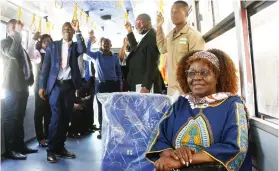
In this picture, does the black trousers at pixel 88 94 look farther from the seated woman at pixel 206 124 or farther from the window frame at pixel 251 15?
the window frame at pixel 251 15

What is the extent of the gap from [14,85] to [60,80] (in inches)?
22.2

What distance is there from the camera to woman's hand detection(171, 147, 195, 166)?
1.30 m

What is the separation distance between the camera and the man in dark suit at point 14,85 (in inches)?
131

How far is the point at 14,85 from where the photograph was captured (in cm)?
333

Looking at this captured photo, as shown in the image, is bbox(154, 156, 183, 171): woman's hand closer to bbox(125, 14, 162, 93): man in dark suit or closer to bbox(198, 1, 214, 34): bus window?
bbox(125, 14, 162, 93): man in dark suit

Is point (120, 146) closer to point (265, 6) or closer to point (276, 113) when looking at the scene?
point (276, 113)

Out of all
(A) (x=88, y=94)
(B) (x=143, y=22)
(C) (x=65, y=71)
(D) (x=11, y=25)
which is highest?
(D) (x=11, y=25)

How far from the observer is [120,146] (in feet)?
6.10

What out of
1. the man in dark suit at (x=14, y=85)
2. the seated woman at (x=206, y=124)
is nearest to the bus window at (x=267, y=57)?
the seated woman at (x=206, y=124)

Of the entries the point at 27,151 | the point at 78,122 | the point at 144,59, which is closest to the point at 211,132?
→ the point at 144,59

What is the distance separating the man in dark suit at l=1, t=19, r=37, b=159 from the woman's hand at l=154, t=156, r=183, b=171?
101 inches

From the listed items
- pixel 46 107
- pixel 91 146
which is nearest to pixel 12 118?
pixel 46 107

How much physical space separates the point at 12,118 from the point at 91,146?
127 cm

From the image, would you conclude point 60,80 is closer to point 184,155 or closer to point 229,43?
point 229,43
